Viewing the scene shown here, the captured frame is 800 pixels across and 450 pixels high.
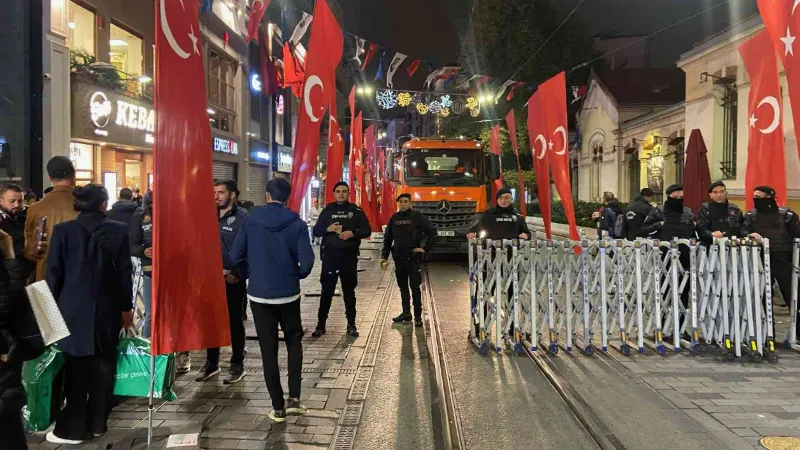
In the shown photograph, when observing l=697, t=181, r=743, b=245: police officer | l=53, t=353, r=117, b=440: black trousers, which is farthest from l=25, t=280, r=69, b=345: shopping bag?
l=697, t=181, r=743, b=245: police officer

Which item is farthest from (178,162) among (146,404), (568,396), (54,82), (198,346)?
(54,82)

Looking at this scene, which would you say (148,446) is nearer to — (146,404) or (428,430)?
(146,404)

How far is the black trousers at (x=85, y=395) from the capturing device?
4.36 meters

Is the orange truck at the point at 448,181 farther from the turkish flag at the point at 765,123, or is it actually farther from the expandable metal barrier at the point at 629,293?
the expandable metal barrier at the point at 629,293

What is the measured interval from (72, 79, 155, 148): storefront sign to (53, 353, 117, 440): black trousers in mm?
7613

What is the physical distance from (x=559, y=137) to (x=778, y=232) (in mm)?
2820

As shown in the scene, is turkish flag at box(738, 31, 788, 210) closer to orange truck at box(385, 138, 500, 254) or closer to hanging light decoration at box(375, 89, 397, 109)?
orange truck at box(385, 138, 500, 254)

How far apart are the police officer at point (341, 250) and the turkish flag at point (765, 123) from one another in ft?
17.2

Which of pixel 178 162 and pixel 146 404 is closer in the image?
pixel 178 162

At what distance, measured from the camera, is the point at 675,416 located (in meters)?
4.91

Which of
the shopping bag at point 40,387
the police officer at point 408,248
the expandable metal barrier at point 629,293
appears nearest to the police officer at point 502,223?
the expandable metal barrier at point 629,293

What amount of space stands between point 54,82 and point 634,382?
36.1 ft

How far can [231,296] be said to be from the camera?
20.0ft

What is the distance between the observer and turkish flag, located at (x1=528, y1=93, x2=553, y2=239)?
8.52 m
